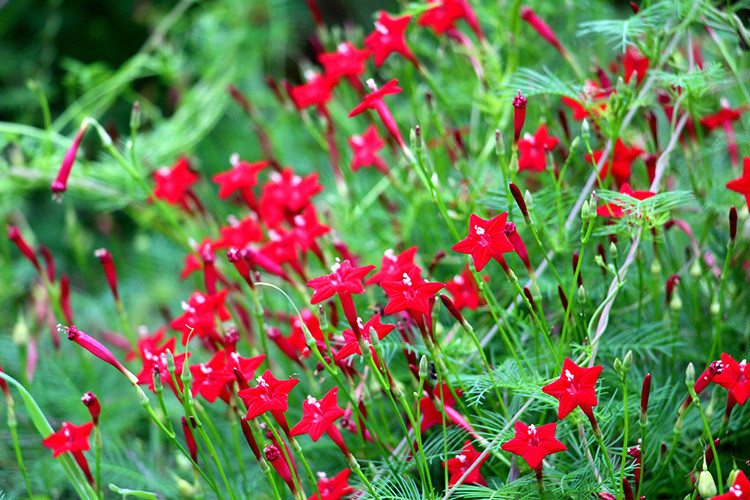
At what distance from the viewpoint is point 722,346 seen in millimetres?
813

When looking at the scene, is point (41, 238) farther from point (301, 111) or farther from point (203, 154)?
point (301, 111)

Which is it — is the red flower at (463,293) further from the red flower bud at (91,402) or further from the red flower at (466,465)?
the red flower bud at (91,402)

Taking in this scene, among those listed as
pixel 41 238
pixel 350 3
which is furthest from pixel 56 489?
pixel 350 3

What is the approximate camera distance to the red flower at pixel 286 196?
0.89 metres

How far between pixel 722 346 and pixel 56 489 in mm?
845

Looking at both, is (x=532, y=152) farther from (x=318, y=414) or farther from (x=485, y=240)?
(x=318, y=414)

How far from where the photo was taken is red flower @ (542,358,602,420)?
556mm

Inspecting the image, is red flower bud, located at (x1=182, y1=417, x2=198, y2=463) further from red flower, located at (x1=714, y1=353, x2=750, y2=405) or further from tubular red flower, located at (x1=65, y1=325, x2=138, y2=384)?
red flower, located at (x1=714, y1=353, x2=750, y2=405)

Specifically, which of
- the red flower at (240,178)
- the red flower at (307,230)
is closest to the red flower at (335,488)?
the red flower at (307,230)

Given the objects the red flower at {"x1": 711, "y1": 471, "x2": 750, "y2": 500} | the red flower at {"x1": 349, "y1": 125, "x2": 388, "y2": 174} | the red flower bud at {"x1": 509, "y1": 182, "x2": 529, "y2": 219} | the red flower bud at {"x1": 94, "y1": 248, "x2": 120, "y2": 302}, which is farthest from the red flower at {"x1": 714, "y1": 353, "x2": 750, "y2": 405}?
the red flower bud at {"x1": 94, "y1": 248, "x2": 120, "y2": 302}

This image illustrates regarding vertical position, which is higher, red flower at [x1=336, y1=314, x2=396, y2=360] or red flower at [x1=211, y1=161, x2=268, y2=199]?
red flower at [x1=211, y1=161, x2=268, y2=199]

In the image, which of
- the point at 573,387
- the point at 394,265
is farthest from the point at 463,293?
the point at 573,387

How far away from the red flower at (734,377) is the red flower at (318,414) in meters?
0.32

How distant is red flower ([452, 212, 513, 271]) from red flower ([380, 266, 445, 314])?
0.13 feet
